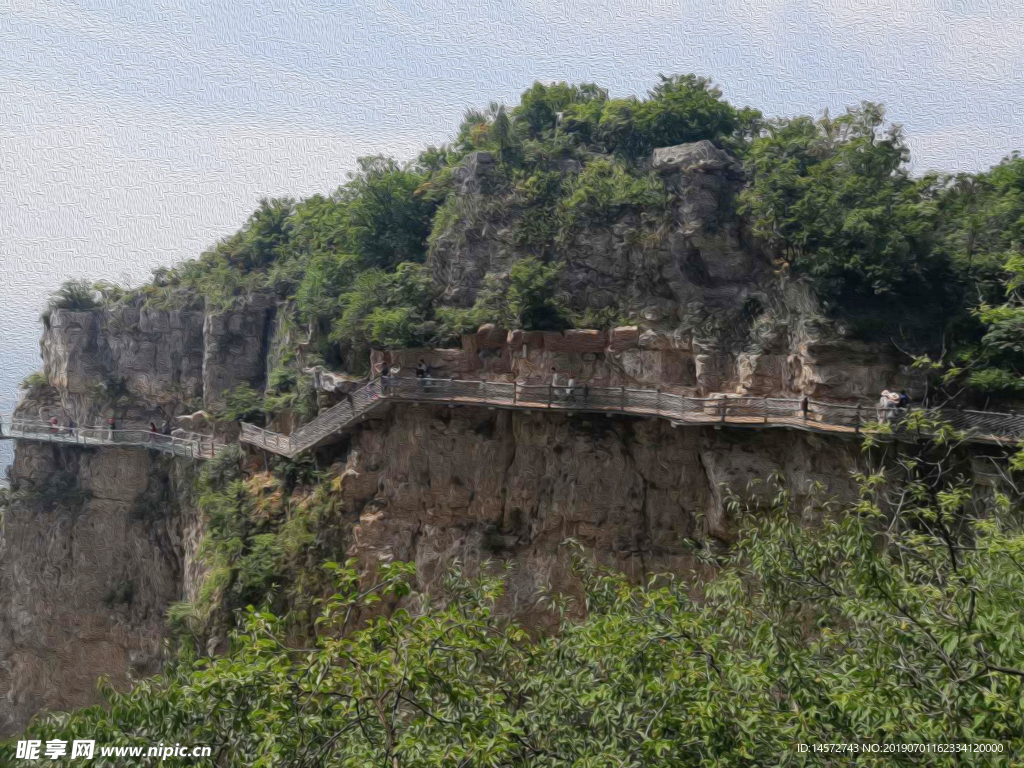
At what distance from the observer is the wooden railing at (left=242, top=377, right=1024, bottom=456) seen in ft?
57.7

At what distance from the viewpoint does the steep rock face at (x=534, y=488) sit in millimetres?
21297

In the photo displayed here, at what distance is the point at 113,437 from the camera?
33656mm

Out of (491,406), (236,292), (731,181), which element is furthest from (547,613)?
(236,292)

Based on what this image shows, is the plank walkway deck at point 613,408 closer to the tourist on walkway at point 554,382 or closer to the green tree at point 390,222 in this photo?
the tourist on walkway at point 554,382

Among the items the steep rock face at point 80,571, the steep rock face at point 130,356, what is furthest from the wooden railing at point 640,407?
the steep rock face at point 80,571

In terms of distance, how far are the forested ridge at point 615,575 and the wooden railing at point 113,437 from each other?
2.03 meters

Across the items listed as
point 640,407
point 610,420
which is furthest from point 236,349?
point 640,407

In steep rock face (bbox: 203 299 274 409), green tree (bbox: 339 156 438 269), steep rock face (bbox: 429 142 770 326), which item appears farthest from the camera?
steep rock face (bbox: 203 299 274 409)

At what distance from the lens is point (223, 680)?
9.36 m

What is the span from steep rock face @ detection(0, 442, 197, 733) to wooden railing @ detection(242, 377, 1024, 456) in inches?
531

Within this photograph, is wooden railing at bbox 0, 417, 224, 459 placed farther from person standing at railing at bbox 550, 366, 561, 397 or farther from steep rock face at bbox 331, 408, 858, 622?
person standing at railing at bbox 550, 366, 561, 397

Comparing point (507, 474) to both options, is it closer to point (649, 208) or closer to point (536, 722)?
point (649, 208)

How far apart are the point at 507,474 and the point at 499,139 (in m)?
9.88

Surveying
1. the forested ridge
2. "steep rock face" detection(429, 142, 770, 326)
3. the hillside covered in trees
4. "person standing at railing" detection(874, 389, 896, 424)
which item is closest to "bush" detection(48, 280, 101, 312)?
the forested ridge
